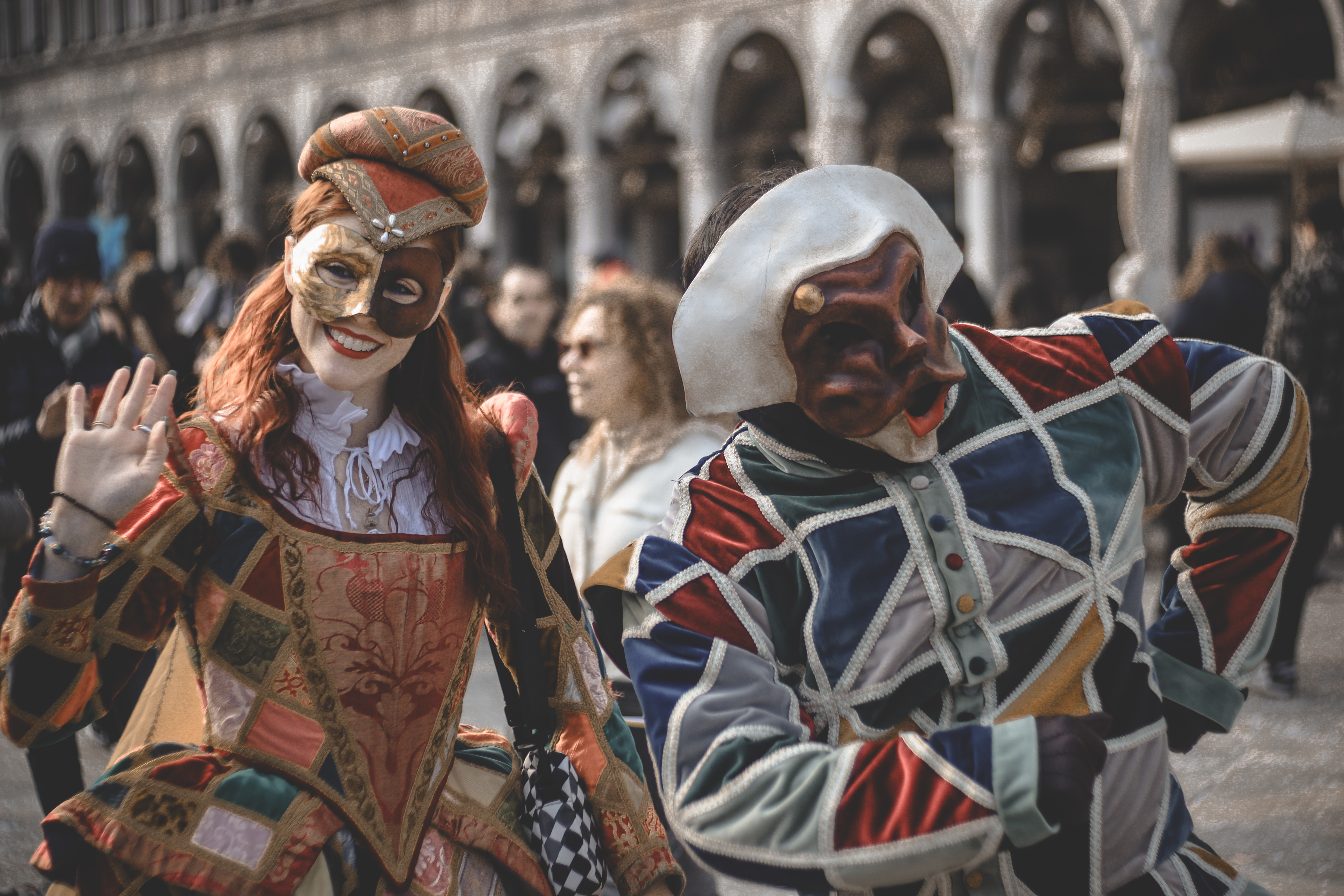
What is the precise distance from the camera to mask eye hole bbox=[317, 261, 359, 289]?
1940mm

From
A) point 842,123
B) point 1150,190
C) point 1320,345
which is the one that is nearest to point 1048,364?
point 1320,345

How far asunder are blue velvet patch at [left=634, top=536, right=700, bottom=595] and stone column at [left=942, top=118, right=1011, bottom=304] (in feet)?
51.2

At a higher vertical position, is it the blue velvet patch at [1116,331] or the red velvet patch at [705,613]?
the blue velvet patch at [1116,331]

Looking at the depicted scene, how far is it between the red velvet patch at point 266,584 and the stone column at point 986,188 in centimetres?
1535

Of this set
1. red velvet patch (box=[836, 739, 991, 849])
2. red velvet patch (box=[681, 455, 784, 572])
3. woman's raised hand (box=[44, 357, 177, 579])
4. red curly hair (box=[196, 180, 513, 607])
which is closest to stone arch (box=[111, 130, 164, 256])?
red curly hair (box=[196, 180, 513, 607])

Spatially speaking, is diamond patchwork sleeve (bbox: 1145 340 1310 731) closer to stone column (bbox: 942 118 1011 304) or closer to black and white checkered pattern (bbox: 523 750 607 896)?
black and white checkered pattern (bbox: 523 750 607 896)

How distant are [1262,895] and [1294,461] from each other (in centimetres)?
53

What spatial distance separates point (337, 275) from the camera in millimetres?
1952

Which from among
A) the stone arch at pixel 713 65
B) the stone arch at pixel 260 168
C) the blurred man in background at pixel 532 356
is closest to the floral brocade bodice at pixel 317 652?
the blurred man in background at pixel 532 356

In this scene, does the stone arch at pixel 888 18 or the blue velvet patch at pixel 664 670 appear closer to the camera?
the blue velvet patch at pixel 664 670

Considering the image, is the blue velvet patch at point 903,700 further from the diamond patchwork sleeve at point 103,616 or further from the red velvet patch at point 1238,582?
the diamond patchwork sleeve at point 103,616

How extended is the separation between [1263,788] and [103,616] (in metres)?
3.72

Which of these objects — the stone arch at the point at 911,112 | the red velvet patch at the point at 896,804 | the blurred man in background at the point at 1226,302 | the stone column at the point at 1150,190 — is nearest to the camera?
the red velvet patch at the point at 896,804

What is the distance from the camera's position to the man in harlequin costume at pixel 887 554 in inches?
51.6
